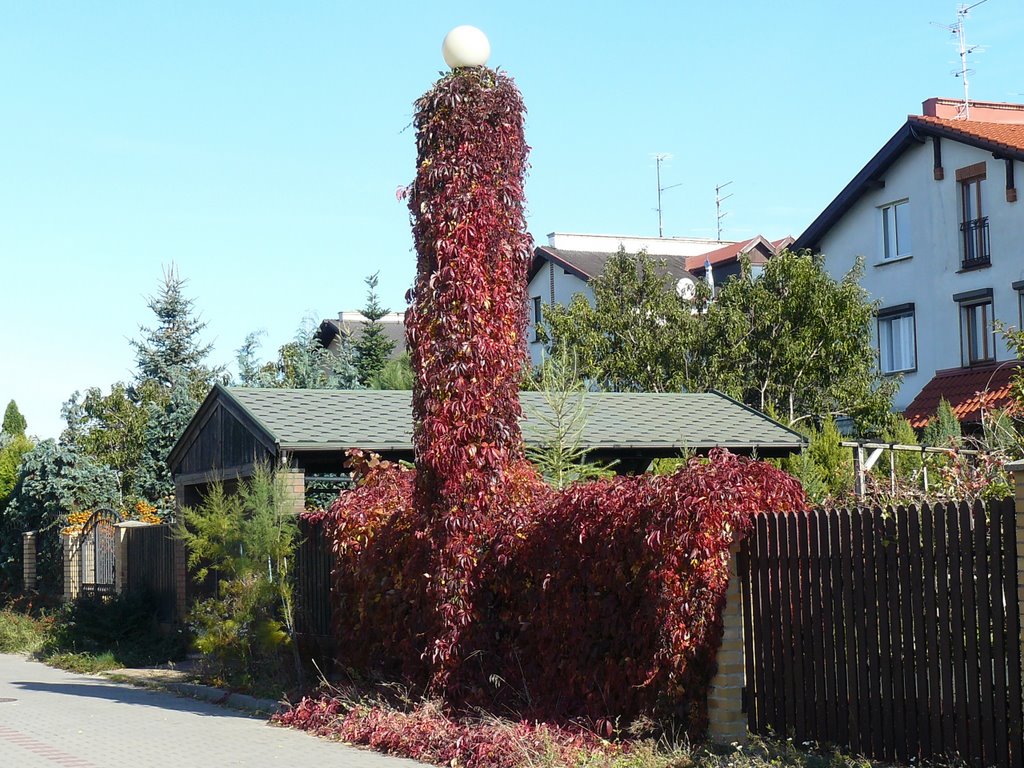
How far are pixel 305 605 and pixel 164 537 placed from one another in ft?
21.9

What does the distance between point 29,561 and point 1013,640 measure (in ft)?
80.8

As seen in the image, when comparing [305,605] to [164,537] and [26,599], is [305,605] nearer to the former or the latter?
[164,537]

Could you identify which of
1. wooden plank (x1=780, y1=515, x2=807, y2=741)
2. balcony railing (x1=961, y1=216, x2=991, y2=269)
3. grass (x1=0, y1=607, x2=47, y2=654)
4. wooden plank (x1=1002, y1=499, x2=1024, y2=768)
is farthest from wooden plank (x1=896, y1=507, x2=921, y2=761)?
balcony railing (x1=961, y1=216, x2=991, y2=269)

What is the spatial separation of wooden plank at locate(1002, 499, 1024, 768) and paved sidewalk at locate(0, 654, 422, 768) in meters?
4.82

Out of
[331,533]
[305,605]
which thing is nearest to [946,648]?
[331,533]

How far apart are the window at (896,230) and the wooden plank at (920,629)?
27.8 metres

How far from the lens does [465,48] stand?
12625mm

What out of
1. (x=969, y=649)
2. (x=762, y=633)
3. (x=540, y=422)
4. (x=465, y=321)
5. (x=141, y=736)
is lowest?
(x=141, y=736)

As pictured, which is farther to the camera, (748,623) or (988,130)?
(988,130)

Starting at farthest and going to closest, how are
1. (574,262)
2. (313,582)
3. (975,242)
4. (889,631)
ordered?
1. (574,262)
2. (975,242)
3. (313,582)
4. (889,631)

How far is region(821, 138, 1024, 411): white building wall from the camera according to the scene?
3125 centimetres

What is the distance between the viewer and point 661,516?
31.6ft

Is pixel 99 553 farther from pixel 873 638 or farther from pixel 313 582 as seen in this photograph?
pixel 873 638

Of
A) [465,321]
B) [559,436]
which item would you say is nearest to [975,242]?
[559,436]
